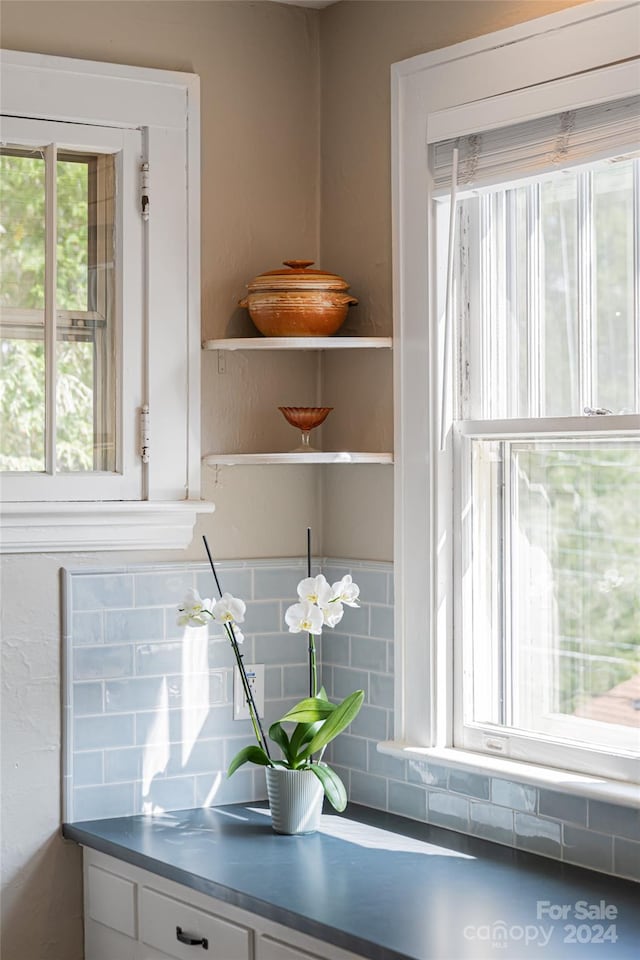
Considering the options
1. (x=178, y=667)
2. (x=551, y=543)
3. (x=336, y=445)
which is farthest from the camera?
(x=336, y=445)

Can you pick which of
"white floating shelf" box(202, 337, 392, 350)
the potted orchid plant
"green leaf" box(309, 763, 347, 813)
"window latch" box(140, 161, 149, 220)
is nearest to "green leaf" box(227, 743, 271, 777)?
the potted orchid plant

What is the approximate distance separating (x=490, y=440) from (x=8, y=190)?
124cm

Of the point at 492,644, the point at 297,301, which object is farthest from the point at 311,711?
the point at 297,301

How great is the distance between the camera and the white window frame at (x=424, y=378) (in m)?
2.66

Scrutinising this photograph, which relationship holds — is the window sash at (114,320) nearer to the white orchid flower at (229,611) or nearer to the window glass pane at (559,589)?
the white orchid flower at (229,611)

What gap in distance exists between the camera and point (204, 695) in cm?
302

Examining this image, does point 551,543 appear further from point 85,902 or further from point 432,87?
point 85,902

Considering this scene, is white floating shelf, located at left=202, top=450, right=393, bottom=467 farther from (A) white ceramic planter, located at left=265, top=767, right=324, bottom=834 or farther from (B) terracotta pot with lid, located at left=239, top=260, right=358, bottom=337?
(A) white ceramic planter, located at left=265, top=767, right=324, bottom=834

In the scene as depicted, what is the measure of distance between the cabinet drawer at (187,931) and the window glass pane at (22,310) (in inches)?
39.8

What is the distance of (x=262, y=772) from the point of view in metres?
3.11

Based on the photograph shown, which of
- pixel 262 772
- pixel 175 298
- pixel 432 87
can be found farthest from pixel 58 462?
pixel 432 87

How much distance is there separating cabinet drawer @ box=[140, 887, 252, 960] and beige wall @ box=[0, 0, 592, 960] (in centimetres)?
32

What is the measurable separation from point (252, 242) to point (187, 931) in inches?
65.0

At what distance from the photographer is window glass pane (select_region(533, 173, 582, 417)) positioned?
8.36 feet
